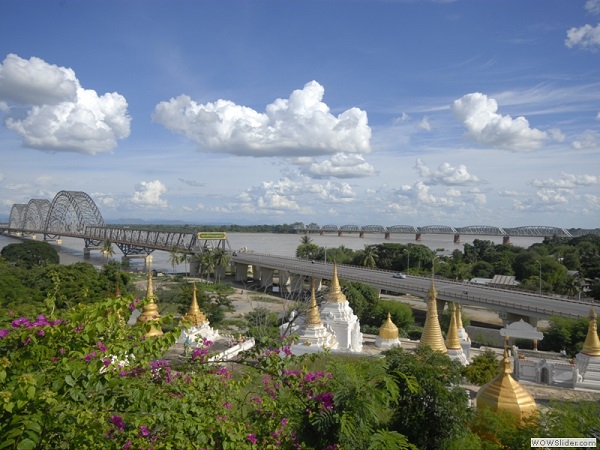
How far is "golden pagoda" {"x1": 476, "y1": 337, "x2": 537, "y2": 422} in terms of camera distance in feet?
40.1

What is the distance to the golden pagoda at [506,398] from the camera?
1222 centimetres

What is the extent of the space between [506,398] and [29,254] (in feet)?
221

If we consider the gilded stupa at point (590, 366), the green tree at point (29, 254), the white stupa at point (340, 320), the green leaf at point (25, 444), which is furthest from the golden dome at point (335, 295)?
the green tree at point (29, 254)

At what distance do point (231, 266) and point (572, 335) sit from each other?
5300 cm

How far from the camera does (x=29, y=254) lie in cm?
6366

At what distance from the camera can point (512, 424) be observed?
10.9 m

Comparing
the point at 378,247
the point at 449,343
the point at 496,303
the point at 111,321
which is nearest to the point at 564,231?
the point at 378,247

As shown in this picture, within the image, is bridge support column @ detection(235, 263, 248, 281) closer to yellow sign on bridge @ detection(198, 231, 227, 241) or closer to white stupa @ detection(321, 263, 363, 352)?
yellow sign on bridge @ detection(198, 231, 227, 241)

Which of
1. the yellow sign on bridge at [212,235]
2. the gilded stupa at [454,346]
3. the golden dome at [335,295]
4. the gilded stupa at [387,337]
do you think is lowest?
the gilded stupa at [387,337]

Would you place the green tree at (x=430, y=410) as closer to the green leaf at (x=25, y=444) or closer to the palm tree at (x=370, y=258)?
the green leaf at (x=25, y=444)

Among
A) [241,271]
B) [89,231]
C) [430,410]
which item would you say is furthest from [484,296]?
[89,231]

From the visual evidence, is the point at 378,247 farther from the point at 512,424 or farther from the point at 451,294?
the point at 512,424

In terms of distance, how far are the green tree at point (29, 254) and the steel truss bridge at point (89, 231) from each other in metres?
17.6

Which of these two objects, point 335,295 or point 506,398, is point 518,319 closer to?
point 335,295
